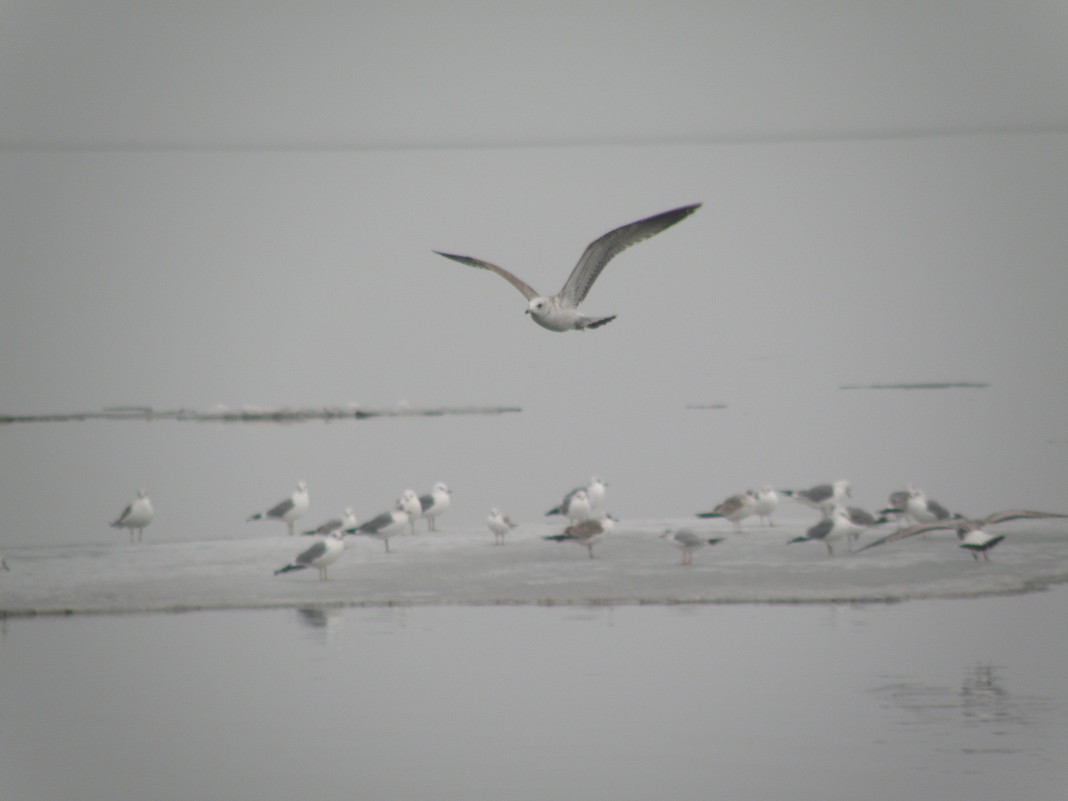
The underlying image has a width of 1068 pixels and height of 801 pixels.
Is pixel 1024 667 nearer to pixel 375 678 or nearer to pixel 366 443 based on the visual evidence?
pixel 375 678

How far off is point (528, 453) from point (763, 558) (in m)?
12.3

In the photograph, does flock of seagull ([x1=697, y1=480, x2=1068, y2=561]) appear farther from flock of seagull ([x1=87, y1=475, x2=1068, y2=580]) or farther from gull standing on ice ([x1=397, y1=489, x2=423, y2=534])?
gull standing on ice ([x1=397, y1=489, x2=423, y2=534])

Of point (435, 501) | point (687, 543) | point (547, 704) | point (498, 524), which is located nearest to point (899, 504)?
point (687, 543)

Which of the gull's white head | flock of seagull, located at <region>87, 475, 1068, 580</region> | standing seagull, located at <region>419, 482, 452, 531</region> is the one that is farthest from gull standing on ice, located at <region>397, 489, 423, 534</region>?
the gull's white head

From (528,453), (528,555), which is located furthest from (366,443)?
(528,555)

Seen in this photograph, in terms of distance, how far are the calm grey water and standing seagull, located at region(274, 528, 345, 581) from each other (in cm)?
A: 179

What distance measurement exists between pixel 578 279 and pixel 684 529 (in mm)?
4857

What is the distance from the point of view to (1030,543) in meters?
16.3

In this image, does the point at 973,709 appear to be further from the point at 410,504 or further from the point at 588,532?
the point at 410,504

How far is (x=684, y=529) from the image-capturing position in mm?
15273

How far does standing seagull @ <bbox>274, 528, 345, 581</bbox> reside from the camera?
569 inches

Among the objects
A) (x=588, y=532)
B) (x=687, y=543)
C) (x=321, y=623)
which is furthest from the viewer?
(x=588, y=532)

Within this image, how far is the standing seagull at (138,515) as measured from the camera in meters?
18.3

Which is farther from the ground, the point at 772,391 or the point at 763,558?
the point at 772,391
